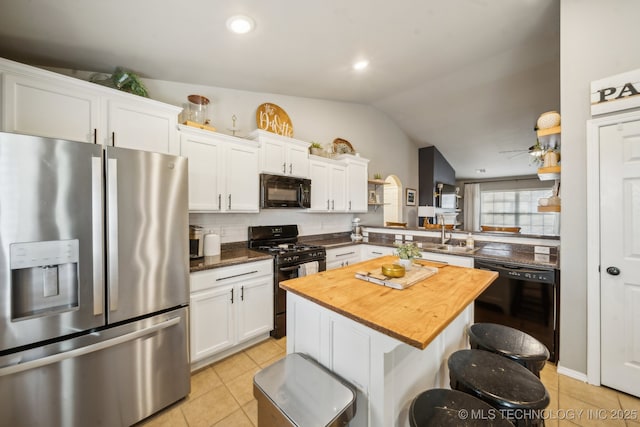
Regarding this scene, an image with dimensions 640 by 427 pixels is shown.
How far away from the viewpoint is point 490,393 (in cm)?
105

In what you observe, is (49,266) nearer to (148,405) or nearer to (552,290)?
(148,405)

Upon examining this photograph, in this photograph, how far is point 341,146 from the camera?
3977 mm

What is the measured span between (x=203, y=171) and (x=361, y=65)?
2.16 meters

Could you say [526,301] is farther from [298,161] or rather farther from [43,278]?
[43,278]

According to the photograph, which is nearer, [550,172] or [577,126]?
[577,126]

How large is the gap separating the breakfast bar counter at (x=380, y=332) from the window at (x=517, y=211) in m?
7.40

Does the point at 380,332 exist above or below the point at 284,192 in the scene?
below

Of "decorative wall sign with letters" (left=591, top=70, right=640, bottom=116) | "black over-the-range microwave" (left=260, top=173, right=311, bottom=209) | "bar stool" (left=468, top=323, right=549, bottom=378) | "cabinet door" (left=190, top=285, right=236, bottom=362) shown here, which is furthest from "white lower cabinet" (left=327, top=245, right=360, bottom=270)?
"decorative wall sign with letters" (left=591, top=70, right=640, bottom=116)

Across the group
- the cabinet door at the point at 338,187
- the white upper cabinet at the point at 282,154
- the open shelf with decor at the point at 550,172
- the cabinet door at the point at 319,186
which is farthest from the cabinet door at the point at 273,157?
the open shelf with decor at the point at 550,172

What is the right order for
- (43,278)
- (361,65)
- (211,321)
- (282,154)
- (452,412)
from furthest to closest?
(282,154)
(361,65)
(211,321)
(43,278)
(452,412)

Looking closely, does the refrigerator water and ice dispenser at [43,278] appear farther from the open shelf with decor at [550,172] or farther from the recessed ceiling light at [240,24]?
the open shelf with decor at [550,172]

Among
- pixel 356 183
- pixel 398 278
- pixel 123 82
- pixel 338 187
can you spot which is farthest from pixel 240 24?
pixel 356 183

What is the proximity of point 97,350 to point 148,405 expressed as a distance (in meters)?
0.54

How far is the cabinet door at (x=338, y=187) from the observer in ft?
11.9
